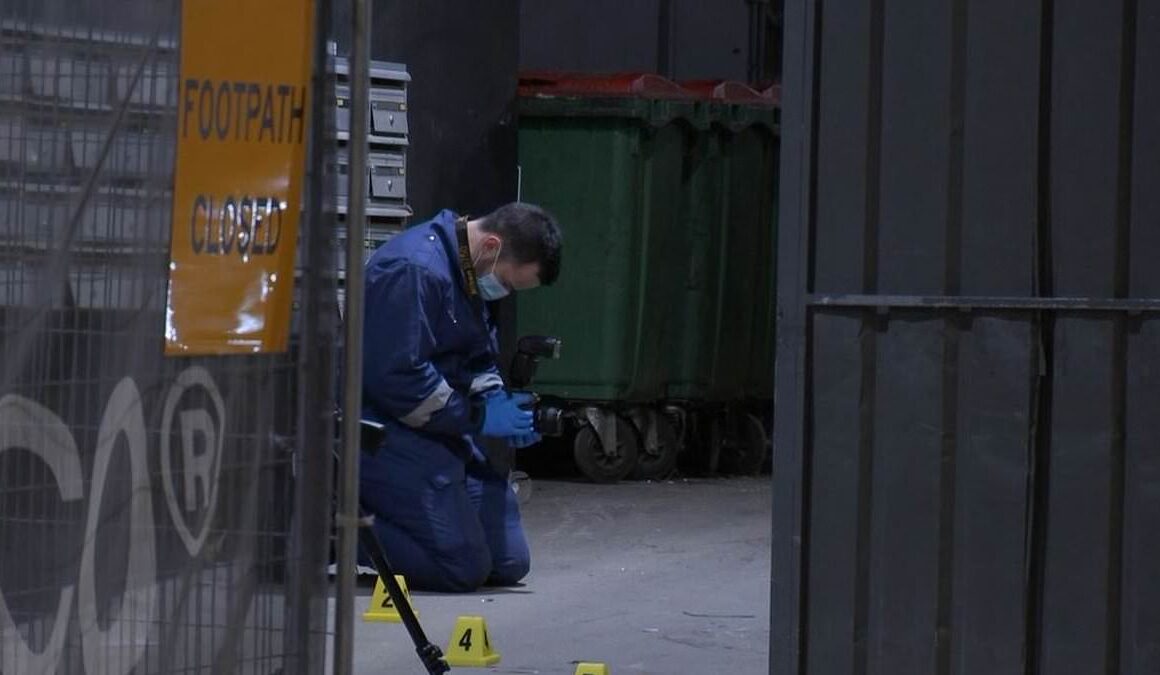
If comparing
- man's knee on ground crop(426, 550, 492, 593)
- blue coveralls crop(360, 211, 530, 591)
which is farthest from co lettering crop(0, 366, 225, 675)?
man's knee on ground crop(426, 550, 492, 593)

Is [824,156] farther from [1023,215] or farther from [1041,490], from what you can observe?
[1041,490]

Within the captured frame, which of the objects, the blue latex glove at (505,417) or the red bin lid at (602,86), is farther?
the red bin lid at (602,86)

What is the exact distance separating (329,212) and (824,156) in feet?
4.46

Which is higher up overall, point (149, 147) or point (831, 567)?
point (149, 147)

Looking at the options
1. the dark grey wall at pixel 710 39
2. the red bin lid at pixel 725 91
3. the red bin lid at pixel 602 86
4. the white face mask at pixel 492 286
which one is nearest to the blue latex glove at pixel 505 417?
the white face mask at pixel 492 286

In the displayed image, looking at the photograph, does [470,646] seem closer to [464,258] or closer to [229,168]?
[464,258]

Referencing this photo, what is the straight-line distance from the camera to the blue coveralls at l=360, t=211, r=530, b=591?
6.95 meters

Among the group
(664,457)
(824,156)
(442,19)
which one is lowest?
(664,457)

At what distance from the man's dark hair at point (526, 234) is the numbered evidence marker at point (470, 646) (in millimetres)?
1461

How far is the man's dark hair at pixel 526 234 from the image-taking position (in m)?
7.05

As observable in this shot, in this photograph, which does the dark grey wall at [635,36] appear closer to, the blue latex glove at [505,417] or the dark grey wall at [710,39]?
the dark grey wall at [710,39]

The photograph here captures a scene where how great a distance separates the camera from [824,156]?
4348 millimetres

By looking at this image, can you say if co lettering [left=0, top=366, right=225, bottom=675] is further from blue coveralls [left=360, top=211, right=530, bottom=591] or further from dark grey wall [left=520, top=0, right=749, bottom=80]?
dark grey wall [left=520, top=0, right=749, bottom=80]

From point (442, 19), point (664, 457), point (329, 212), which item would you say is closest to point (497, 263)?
point (442, 19)
